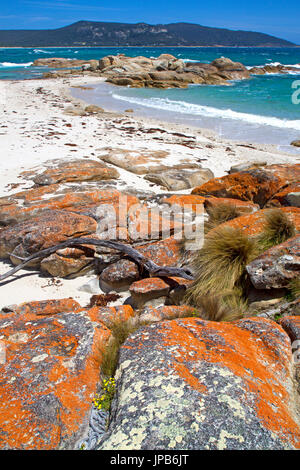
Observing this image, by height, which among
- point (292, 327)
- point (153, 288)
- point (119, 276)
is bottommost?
point (119, 276)

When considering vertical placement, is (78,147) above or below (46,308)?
above

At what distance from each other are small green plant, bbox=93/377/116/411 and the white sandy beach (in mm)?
2233

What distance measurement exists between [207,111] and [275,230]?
18.7 metres

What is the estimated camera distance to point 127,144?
12359 millimetres

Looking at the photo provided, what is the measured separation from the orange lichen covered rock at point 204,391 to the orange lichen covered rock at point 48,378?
30cm

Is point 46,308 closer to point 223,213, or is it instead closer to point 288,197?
point 223,213

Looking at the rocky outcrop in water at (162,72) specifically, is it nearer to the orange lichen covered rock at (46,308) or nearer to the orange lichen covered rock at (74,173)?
the orange lichen covered rock at (74,173)

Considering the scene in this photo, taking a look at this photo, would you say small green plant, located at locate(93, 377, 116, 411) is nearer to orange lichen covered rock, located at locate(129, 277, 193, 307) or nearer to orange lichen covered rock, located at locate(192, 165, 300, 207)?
orange lichen covered rock, located at locate(129, 277, 193, 307)

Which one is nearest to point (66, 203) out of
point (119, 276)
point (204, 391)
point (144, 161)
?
point (119, 276)

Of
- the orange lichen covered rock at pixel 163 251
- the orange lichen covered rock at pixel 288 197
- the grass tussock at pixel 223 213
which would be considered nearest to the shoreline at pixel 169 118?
the orange lichen covered rock at pixel 288 197

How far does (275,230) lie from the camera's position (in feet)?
14.5

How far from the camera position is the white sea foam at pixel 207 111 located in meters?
17.3

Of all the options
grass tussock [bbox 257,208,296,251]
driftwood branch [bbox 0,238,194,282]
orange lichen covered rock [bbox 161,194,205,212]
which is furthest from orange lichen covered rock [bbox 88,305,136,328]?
orange lichen covered rock [bbox 161,194,205,212]
